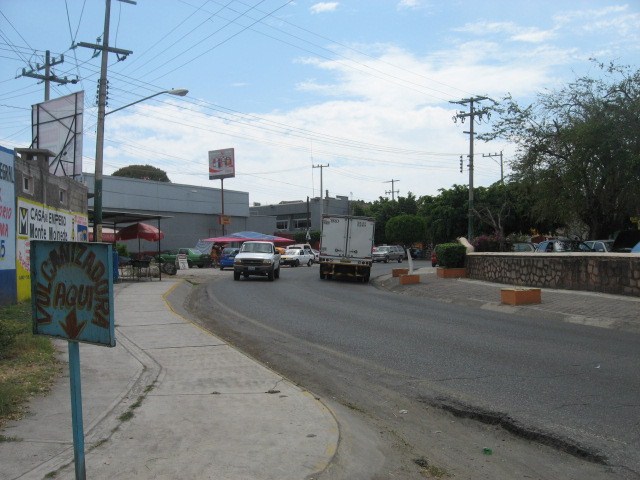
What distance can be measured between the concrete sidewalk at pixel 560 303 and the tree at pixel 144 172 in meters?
71.1

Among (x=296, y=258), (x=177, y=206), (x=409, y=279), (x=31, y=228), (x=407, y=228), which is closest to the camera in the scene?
(x=31, y=228)

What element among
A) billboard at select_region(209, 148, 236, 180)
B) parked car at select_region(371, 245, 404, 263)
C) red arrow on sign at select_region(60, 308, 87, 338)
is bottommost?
parked car at select_region(371, 245, 404, 263)

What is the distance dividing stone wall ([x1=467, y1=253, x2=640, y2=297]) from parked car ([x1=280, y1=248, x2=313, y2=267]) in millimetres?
23900

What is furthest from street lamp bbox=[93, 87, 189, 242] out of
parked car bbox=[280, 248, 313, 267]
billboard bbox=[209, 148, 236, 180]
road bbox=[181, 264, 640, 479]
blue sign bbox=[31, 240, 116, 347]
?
billboard bbox=[209, 148, 236, 180]

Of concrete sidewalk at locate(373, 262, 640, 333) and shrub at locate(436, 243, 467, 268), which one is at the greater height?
shrub at locate(436, 243, 467, 268)

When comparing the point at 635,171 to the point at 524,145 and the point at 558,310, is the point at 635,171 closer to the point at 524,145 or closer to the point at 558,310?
the point at 524,145

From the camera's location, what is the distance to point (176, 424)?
5.64m

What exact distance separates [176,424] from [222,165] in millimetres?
57215

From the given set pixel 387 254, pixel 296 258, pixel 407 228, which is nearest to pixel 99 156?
pixel 296 258

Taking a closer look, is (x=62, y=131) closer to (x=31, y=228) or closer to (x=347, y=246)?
(x=31, y=228)

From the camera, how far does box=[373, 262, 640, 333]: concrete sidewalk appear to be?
13262mm

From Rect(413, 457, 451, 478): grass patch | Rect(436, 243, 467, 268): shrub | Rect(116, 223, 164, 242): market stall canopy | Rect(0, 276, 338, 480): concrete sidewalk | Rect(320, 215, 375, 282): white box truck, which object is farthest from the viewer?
Rect(116, 223, 164, 242): market stall canopy

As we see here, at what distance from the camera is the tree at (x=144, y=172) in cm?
8669

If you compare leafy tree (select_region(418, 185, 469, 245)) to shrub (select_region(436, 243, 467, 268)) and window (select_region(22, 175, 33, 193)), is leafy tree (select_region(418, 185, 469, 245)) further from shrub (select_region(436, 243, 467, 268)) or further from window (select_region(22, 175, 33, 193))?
window (select_region(22, 175, 33, 193))
